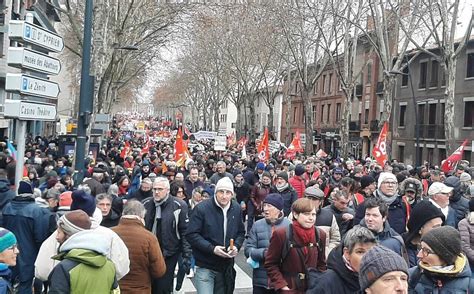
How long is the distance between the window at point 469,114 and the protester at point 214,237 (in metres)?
28.7

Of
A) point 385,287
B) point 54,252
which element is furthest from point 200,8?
point 385,287

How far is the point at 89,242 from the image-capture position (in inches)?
152

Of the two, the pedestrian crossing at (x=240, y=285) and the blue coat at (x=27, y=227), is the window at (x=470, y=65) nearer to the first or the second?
the pedestrian crossing at (x=240, y=285)

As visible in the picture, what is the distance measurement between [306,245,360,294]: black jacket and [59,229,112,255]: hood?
1.42 m

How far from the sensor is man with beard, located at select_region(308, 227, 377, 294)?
3727 millimetres

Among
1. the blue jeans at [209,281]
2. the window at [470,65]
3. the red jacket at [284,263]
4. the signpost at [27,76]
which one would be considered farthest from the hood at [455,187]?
the window at [470,65]

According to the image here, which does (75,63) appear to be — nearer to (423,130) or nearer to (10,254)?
(423,130)

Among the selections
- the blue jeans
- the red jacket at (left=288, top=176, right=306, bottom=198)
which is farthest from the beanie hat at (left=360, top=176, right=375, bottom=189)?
the blue jeans

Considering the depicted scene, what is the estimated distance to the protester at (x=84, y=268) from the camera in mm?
3744

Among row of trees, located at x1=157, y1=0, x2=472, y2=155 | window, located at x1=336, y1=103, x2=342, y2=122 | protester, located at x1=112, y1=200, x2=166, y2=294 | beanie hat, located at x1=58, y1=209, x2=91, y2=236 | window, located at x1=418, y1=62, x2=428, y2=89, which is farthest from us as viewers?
window, located at x1=336, y1=103, x2=342, y2=122

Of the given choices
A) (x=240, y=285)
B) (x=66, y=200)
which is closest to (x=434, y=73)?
(x=240, y=285)

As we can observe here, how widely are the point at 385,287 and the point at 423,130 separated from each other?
1403 inches

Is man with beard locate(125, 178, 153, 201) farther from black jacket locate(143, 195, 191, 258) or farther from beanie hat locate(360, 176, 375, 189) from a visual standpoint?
beanie hat locate(360, 176, 375, 189)

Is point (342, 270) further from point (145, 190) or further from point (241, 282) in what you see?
point (241, 282)
